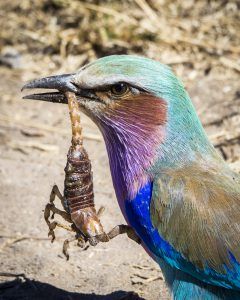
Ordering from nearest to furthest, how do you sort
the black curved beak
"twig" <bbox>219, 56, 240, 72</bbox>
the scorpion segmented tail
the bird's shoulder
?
the bird's shoulder, the scorpion segmented tail, the black curved beak, "twig" <bbox>219, 56, 240, 72</bbox>

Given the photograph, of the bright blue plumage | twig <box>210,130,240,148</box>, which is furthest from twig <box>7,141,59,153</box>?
the bright blue plumage

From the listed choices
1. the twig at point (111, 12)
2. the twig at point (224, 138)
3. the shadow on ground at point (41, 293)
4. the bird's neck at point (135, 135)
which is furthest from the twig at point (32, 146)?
the bird's neck at point (135, 135)

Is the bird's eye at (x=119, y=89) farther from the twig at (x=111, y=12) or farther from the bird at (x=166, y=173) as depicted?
the twig at (x=111, y=12)

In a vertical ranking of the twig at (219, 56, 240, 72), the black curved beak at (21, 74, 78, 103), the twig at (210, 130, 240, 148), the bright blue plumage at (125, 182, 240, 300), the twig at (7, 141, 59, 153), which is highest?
the twig at (219, 56, 240, 72)

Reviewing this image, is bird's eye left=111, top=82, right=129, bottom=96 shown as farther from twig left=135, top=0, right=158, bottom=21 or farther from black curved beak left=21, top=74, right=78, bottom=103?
twig left=135, top=0, right=158, bottom=21

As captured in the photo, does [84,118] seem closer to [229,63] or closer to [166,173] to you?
[229,63]

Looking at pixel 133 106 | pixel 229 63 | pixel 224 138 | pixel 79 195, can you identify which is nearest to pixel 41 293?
pixel 79 195
